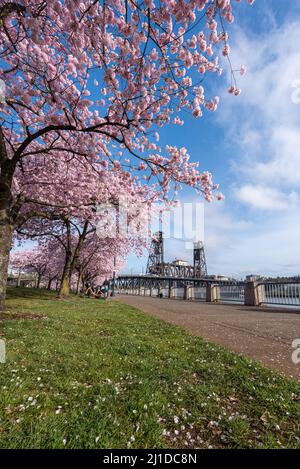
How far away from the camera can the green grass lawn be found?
2633mm

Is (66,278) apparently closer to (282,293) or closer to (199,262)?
(282,293)

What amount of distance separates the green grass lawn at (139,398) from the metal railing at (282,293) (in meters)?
12.7

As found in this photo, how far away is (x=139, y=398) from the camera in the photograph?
3367mm

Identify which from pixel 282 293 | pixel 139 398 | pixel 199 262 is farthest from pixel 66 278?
pixel 199 262

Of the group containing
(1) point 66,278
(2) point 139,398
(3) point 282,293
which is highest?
(1) point 66,278

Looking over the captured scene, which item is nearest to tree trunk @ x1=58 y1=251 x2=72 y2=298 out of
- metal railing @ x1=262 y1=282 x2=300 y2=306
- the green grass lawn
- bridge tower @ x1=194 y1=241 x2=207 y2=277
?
metal railing @ x1=262 y1=282 x2=300 y2=306

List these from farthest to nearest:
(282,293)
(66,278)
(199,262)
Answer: (199,262) < (66,278) < (282,293)

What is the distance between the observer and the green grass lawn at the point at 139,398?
8.64ft

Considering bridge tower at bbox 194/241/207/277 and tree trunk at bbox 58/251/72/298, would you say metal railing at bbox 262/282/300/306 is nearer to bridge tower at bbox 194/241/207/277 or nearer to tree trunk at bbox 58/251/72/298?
tree trunk at bbox 58/251/72/298

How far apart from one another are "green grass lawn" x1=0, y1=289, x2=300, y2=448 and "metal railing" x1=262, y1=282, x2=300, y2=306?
12.7 m

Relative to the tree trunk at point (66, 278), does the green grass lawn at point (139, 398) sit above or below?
below

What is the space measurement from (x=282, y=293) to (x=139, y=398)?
15.8m

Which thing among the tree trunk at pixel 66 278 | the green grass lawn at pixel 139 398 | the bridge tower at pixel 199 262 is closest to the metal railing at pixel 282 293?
the green grass lawn at pixel 139 398

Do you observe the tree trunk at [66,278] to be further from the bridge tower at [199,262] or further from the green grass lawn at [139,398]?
the bridge tower at [199,262]
